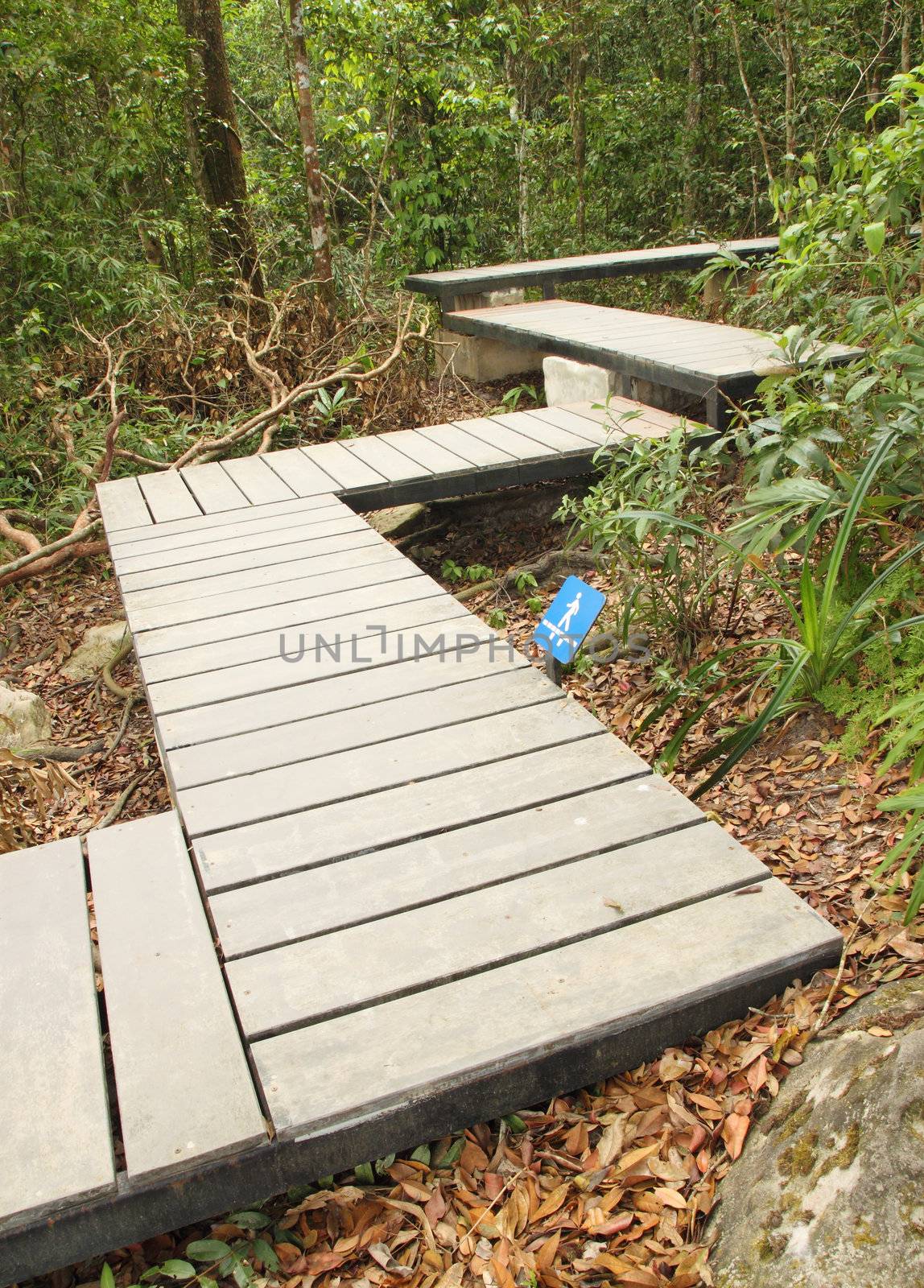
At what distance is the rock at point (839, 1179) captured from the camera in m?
1.25

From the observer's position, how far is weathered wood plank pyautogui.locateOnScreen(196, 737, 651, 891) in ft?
6.75

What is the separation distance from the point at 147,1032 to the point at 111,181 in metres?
7.76

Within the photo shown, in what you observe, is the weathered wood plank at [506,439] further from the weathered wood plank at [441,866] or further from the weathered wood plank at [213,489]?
the weathered wood plank at [441,866]

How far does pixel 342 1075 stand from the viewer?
155 cm

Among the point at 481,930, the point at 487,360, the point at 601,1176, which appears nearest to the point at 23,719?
the point at 481,930

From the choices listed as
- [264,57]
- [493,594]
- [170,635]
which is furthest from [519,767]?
[264,57]

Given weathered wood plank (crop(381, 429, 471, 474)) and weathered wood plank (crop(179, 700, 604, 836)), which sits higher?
weathered wood plank (crop(179, 700, 604, 836))

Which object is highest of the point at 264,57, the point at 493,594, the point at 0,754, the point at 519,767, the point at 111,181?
the point at 264,57

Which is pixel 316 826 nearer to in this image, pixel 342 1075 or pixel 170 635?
pixel 342 1075

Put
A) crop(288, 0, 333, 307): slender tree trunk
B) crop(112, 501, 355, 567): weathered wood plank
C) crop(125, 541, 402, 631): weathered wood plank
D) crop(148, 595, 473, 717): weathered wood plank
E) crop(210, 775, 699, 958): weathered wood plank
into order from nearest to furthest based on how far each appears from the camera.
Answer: crop(210, 775, 699, 958): weathered wood plank → crop(148, 595, 473, 717): weathered wood plank → crop(125, 541, 402, 631): weathered wood plank → crop(112, 501, 355, 567): weathered wood plank → crop(288, 0, 333, 307): slender tree trunk

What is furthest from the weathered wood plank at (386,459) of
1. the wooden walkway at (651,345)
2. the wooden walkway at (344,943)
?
the wooden walkway at (344,943)

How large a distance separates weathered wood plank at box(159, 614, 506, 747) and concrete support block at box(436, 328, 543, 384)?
4539mm

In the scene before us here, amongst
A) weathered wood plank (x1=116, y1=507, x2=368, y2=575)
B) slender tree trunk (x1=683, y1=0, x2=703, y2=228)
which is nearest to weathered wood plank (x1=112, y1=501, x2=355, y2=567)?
weathered wood plank (x1=116, y1=507, x2=368, y2=575)

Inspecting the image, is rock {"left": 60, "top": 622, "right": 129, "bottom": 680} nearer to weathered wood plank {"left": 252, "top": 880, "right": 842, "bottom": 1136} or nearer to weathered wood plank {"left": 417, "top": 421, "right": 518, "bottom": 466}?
weathered wood plank {"left": 417, "top": 421, "right": 518, "bottom": 466}
